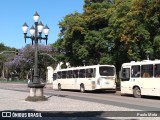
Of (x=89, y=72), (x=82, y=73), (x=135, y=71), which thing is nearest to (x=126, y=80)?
(x=135, y=71)

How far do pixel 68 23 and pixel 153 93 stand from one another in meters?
21.2

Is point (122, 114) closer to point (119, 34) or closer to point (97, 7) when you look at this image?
point (119, 34)

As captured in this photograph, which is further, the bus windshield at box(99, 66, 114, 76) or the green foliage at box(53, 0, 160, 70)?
the bus windshield at box(99, 66, 114, 76)

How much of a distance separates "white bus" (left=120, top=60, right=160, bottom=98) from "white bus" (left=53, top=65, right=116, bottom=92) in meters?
4.39

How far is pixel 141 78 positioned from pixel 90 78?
9.12 meters

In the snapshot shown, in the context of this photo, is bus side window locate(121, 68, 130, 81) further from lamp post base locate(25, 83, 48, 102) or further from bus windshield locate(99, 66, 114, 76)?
lamp post base locate(25, 83, 48, 102)

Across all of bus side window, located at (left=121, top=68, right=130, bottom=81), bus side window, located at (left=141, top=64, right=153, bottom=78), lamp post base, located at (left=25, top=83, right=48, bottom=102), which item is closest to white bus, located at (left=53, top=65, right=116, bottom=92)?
bus side window, located at (left=121, top=68, right=130, bottom=81)

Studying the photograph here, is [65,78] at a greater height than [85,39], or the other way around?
[85,39]

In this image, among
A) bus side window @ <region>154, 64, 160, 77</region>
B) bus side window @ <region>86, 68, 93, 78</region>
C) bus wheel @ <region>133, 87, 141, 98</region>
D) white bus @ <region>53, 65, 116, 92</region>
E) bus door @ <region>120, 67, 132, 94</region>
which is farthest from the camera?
bus side window @ <region>86, 68, 93, 78</region>

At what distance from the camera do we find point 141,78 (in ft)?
94.2

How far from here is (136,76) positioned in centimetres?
2955

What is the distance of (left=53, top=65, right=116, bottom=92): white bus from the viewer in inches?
1416

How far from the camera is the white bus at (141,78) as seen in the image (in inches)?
1069

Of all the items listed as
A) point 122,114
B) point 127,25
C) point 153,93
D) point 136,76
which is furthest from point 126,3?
point 122,114
